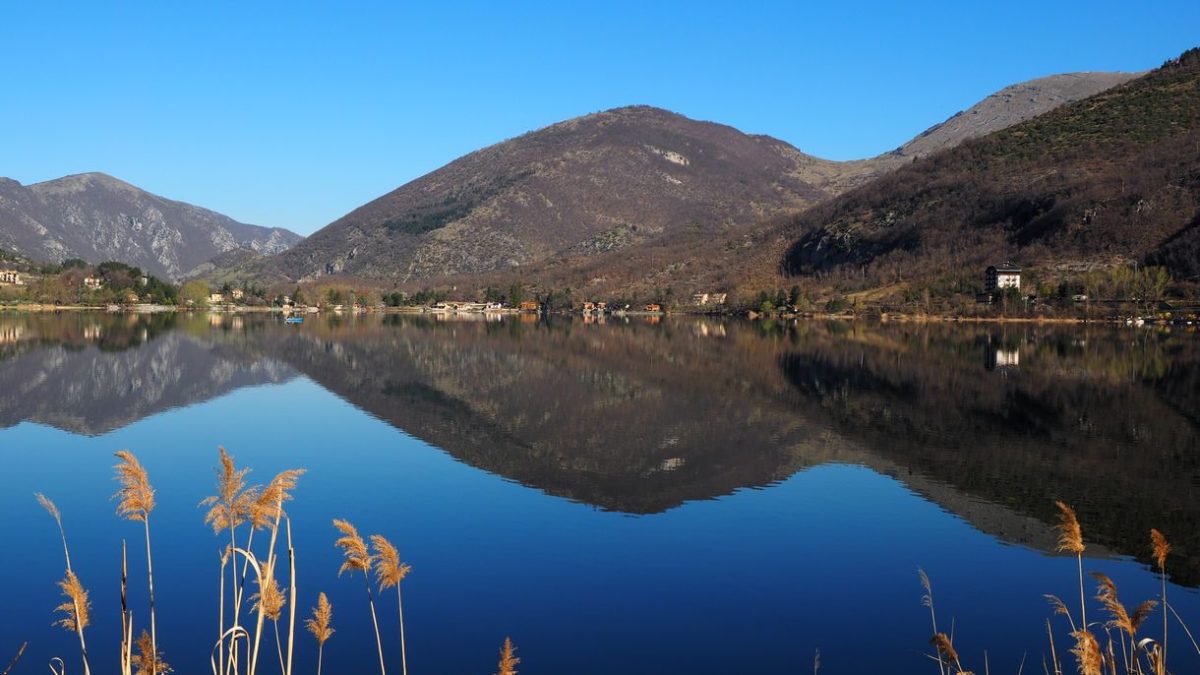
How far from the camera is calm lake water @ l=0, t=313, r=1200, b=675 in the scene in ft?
45.9

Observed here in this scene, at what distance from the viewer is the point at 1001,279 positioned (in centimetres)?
15125

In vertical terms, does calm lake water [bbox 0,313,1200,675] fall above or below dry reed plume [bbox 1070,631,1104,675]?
below

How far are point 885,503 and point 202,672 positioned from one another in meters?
16.5

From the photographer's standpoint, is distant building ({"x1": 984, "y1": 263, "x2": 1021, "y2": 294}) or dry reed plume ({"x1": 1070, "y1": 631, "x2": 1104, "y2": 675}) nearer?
dry reed plume ({"x1": 1070, "y1": 631, "x2": 1104, "y2": 675})

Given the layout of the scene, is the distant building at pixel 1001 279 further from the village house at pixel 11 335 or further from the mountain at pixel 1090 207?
the village house at pixel 11 335

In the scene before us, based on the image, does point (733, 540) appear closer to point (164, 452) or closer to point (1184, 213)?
point (164, 452)

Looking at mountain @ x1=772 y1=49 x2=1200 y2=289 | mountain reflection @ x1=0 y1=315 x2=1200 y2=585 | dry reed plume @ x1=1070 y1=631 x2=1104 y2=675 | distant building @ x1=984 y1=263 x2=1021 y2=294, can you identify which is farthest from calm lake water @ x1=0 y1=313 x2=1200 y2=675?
mountain @ x1=772 y1=49 x2=1200 y2=289

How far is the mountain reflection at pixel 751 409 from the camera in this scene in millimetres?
24562

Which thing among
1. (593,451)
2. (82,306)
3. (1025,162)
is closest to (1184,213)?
(1025,162)

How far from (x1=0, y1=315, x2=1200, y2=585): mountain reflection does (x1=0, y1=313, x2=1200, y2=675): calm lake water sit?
20 centimetres

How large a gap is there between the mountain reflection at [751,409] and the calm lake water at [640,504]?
0.65 feet

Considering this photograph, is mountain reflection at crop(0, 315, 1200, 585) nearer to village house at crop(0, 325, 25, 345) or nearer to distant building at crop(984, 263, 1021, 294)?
village house at crop(0, 325, 25, 345)

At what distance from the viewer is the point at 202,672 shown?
1238 cm

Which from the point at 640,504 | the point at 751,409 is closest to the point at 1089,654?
the point at 640,504
